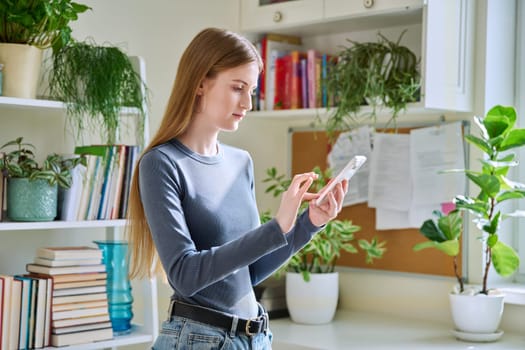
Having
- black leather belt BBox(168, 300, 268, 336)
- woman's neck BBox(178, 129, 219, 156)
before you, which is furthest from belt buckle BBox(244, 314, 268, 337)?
woman's neck BBox(178, 129, 219, 156)

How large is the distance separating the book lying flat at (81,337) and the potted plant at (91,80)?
22.7 inches

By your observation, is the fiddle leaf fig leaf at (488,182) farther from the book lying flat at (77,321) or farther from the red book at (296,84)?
the book lying flat at (77,321)

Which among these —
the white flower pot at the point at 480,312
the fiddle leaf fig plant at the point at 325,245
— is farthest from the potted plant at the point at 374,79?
the white flower pot at the point at 480,312

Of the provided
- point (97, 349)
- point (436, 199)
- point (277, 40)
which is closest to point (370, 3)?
point (277, 40)

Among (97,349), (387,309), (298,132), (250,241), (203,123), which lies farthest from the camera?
(298,132)

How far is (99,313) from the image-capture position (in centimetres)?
232

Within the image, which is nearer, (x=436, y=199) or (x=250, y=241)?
(x=250, y=241)

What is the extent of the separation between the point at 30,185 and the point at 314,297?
115cm

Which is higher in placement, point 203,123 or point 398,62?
point 398,62

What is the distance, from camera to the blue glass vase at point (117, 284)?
243 cm

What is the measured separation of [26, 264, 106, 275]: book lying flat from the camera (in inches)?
88.2

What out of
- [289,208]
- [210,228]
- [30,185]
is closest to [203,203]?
[210,228]

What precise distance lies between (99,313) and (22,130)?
24.1 inches

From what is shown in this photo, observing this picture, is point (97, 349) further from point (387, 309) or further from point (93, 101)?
point (387, 309)
